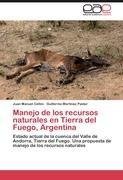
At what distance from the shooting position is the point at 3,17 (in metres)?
4.19

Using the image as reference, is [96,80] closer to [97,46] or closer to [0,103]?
[97,46]

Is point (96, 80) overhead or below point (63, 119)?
overhead

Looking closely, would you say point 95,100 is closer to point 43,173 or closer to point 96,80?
point 96,80

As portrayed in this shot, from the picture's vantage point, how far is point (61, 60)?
432 centimetres

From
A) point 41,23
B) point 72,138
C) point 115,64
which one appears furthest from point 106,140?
point 41,23

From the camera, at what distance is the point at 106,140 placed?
4238 millimetres

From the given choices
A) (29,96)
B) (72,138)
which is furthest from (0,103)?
(72,138)

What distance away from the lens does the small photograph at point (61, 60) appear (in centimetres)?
425

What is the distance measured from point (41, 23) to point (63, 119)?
0.67 metres

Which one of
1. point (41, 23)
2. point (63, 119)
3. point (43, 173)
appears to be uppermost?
point (41, 23)

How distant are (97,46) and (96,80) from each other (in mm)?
243

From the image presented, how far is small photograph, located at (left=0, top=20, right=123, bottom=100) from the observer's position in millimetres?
4246

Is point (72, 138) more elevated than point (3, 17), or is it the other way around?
point (3, 17)

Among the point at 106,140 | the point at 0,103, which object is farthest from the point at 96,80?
the point at 0,103
